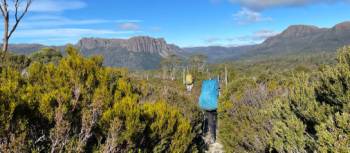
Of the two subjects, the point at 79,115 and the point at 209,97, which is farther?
the point at 209,97

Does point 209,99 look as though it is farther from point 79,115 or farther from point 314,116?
point 79,115

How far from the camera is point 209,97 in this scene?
12.8 m

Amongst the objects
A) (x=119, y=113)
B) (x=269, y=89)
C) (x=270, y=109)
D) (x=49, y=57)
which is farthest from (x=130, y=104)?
(x=49, y=57)

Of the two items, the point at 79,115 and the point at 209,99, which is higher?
the point at 79,115

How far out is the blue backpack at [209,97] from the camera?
1264cm

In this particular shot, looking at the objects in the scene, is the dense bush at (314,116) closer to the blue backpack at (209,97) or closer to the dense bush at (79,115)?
the dense bush at (79,115)

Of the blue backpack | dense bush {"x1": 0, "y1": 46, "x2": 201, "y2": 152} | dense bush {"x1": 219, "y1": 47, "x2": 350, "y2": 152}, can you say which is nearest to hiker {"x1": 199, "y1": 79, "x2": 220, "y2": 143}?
the blue backpack

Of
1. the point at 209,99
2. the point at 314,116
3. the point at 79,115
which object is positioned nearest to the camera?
the point at 314,116

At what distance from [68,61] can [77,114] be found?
6.03 ft

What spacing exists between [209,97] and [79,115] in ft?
24.3

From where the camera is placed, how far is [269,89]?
11.2m

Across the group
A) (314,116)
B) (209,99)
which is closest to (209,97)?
(209,99)

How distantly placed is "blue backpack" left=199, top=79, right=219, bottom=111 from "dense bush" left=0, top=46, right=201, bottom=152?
4.69m

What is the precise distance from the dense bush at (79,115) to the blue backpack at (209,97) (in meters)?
4.69
